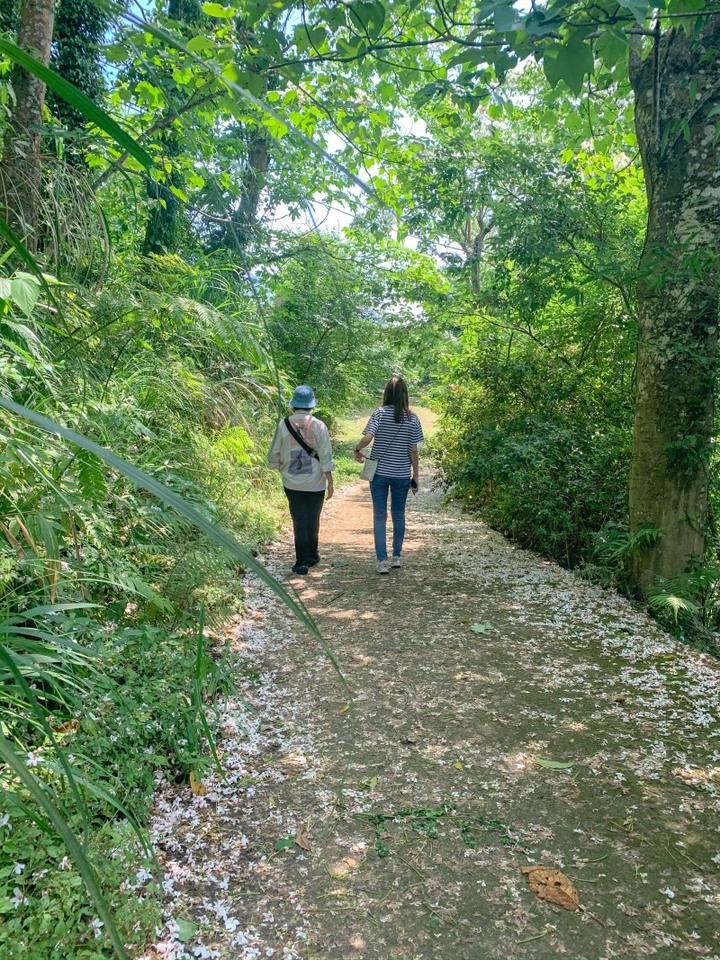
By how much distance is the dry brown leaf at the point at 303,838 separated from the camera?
94.3 inches

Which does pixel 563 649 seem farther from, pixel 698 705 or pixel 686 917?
pixel 686 917

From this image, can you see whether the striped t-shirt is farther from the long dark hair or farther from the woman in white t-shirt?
the woman in white t-shirt

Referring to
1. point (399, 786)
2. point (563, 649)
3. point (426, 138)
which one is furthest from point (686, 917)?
point (426, 138)

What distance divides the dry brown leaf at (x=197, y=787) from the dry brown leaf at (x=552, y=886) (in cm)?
132

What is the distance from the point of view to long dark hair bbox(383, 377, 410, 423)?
19.6 ft

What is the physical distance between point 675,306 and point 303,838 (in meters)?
4.23

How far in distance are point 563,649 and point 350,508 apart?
650 centimetres

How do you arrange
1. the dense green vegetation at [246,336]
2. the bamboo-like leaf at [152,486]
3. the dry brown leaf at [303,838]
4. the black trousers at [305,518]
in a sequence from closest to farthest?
the bamboo-like leaf at [152,486] → the dense green vegetation at [246,336] → the dry brown leaf at [303,838] → the black trousers at [305,518]

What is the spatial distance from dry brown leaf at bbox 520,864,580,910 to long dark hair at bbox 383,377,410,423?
4200 mm

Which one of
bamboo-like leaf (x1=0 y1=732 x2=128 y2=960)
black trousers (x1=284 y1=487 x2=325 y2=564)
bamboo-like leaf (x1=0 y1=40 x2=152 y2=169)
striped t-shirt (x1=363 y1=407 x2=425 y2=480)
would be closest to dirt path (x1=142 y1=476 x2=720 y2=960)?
bamboo-like leaf (x1=0 y1=732 x2=128 y2=960)

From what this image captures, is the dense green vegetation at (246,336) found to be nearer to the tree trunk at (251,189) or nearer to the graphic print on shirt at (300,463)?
the tree trunk at (251,189)

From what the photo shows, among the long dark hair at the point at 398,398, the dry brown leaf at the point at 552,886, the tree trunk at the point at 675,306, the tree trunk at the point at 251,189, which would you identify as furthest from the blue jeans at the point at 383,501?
the dry brown leaf at the point at 552,886

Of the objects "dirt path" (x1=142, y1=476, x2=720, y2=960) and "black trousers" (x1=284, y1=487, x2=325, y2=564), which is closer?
"dirt path" (x1=142, y1=476, x2=720, y2=960)

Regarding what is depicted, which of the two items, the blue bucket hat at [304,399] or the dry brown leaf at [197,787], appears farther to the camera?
the blue bucket hat at [304,399]
